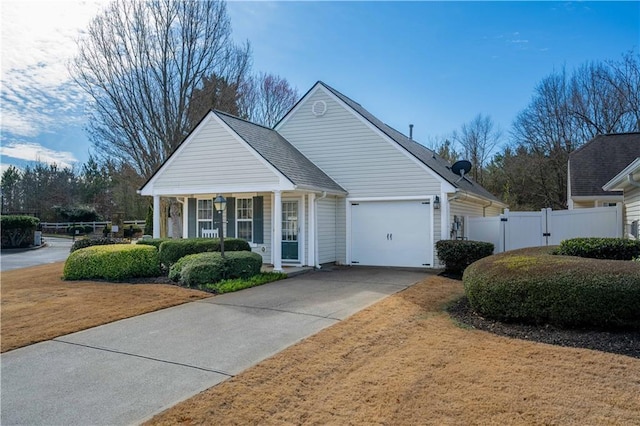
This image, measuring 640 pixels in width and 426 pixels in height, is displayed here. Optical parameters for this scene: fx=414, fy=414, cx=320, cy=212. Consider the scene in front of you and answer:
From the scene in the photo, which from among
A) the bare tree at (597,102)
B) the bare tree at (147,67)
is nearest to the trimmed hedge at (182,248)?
the bare tree at (147,67)

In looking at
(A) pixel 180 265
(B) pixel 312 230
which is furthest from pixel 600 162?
(A) pixel 180 265

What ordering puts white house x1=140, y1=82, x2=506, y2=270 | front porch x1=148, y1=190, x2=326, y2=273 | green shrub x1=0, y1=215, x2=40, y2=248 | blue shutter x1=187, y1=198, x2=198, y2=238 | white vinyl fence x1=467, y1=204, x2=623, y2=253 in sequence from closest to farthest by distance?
white vinyl fence x1=467, y1=204, x2=623, y2=253
white house x1=140, y1=82, x2=506, y2=270
front porch x1=148, y1=190, x2=326, y2=273
blue shutter x1=187, y1=198, x2=198, y2=238
green shrub x1=0, y1=215, x2=40, y2=248

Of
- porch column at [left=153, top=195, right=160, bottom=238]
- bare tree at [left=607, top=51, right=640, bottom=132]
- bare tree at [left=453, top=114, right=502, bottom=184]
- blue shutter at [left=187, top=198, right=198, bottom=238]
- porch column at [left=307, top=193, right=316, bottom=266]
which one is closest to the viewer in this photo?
porch column at [left=307, top=193, right=316, bottom=266]

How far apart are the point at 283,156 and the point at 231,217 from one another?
3126 millimetres

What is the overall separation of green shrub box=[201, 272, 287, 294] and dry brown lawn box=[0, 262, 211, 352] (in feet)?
1.18

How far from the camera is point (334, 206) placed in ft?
48.6

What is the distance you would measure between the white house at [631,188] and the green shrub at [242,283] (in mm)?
8530

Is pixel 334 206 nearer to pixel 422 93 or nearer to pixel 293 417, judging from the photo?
pixel 422 93

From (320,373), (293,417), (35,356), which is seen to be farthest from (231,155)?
(293,417)

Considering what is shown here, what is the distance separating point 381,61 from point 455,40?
112 inches

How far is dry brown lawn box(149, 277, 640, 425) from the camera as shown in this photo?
3.56 metres

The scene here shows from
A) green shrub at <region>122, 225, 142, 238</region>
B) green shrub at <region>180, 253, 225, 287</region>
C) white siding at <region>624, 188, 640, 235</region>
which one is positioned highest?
white siding at <region>624, 188, 640, 235</region>

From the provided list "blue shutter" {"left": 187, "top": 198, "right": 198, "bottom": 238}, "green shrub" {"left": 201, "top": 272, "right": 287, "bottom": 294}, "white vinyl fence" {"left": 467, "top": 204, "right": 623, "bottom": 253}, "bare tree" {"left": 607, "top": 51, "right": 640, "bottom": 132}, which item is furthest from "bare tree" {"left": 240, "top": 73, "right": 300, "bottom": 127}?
"bare tree" {"left": 607, "top": 51, "right": 640, "bottom": 132}

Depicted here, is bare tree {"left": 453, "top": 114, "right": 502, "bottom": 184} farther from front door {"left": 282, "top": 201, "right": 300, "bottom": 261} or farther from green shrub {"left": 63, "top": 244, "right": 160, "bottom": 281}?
green shrub {"left": 63, "top": 244, "right": 160, "bottom": 281}
